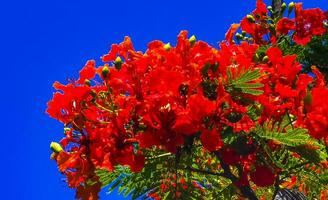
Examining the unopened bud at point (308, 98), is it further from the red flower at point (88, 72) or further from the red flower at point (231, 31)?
the red flower at point (88, 72)

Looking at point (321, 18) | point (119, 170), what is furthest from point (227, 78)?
point (321, 18)

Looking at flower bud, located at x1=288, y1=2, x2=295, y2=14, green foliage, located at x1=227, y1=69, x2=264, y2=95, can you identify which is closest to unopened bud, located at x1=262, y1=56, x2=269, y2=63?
green foliage, located at x1=227, y1=69, x2=264, y2=95

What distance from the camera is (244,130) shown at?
242cm

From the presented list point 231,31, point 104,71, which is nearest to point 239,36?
point 231,31

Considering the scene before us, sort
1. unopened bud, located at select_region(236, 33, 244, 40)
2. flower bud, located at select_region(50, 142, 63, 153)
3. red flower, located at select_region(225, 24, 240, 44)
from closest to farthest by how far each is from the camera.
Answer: flower bud, located at select_region(50, 142, 63, 153) → red flower, located at select_region(225, 24, 240, 44) → unopened bud, located at select_region(236, 33, 244, 40)

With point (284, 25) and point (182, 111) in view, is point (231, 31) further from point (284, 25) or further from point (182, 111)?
point (284, 25)

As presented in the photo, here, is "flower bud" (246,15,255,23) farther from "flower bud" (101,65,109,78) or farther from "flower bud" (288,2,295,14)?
"flower bud" (101,65,109,78)

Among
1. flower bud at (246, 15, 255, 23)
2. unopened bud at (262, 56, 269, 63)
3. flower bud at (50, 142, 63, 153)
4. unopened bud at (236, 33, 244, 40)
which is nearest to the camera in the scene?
flower bud at (50, 142, 63, 153)

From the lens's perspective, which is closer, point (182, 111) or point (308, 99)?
point (182, 111)

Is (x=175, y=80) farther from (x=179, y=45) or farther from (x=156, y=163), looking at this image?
(x=156, y=163)

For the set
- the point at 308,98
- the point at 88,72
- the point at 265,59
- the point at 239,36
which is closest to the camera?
the point at 308,98

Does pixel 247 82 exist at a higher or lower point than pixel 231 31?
lower

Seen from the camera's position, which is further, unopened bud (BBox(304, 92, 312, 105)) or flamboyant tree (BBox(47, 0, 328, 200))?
unopened bud (BBox(304, 92, 312, 105))

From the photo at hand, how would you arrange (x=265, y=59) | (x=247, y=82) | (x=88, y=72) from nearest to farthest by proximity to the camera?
(x=247, y=82) < (x=88, y=72) < (x=265, y=59)
